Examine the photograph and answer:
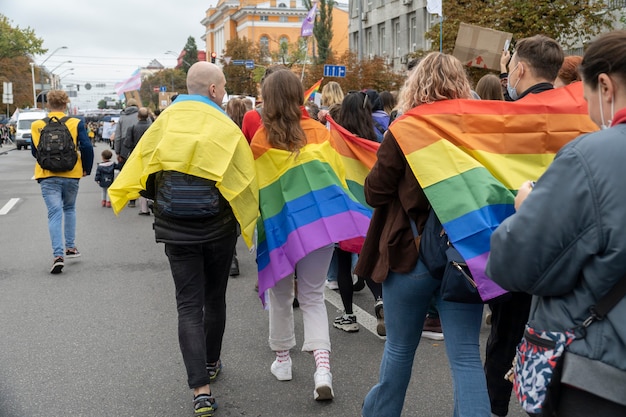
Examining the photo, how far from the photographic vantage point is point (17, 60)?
81.2 m

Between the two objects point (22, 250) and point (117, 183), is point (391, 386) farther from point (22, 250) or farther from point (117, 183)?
point (22, 250)

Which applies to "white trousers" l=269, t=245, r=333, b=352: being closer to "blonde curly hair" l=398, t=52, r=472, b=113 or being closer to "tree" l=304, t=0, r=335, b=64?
"blonde curly hair" l=398, t=52, r=472, b=113

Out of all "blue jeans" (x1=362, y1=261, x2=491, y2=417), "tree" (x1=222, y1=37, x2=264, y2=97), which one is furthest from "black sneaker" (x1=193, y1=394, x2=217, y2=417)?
"tree" (x1=222, y1=37, x2=264, y2=97)

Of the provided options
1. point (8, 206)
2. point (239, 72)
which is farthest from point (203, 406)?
point (239, 72)

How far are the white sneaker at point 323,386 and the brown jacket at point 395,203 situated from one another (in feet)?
4.20

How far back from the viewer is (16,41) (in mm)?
72688

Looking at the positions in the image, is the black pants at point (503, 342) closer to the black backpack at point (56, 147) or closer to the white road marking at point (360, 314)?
the white road marking at point (360, 314)

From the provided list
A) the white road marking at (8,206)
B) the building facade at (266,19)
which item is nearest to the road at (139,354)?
the white road marking at (8,206)

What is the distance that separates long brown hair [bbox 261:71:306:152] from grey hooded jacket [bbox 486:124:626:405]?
261 centimetres

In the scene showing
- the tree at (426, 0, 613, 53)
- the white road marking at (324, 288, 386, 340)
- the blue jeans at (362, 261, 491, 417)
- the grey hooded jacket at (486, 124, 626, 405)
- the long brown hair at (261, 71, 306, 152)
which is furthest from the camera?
the tree at (426, 0, 613, 53)

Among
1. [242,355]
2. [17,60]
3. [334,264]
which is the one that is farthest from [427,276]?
[17,60]

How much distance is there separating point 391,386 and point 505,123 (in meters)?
1.33

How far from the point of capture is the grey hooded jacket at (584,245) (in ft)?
6.37

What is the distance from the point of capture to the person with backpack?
8.00m
